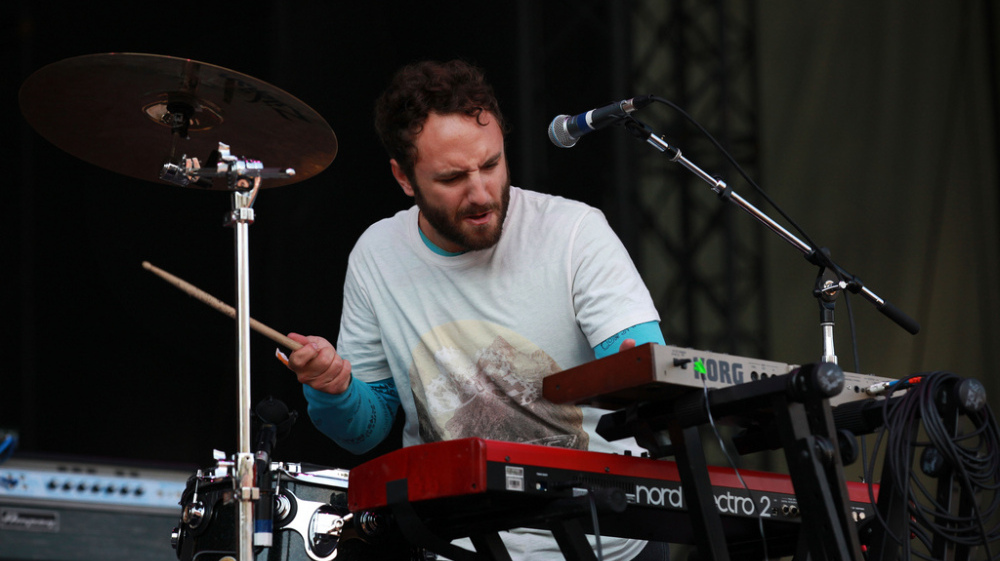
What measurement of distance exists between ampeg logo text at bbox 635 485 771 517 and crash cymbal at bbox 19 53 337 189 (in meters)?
0.92

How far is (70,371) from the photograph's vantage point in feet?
13.1

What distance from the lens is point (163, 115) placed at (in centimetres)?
192

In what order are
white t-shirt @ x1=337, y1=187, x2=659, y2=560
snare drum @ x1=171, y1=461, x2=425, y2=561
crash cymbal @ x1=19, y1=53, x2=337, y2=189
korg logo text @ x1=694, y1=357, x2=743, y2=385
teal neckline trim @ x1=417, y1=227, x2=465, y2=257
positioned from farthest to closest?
teal neckline trim @ x1=417, y1=227, x2=465, y2=257, white t-shirt @ x1=337, y1=187, x2=659, y2=560, snare drum @ x1=171, y1=461, x2=425, y2=561, crash cymbal @ x1=19, y1=53, x2=337, y2=189, korg logo text @ x1=694, y1=357, x2=743, y2=385

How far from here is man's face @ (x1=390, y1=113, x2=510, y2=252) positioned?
7.18ft

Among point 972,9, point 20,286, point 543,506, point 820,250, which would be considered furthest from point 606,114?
point 972,9

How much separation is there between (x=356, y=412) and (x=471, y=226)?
1.61 feet

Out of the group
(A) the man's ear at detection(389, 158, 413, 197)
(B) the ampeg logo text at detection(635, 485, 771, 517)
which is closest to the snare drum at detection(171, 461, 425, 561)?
(B) the ampeg logo text at detection(635, 485, 771, 517)

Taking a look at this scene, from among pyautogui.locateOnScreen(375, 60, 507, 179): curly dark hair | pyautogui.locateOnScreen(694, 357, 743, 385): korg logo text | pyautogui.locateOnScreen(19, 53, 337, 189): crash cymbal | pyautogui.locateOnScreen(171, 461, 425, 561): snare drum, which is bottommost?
pyautogui.locateOnScreen(171, 461, 425, 561): snare drum

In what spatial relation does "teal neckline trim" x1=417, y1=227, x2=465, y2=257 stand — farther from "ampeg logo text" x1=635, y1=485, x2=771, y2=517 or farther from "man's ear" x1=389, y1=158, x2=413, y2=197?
"ampeg logo text" x1=635, y1=485, x2=771, y2=517

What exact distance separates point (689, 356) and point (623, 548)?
70cm

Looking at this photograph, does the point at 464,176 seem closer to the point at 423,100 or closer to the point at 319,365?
the point at 423,100

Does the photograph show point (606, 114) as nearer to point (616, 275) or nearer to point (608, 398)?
point (616, 275)

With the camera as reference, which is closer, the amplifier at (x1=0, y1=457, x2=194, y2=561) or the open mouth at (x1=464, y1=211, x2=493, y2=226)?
the open mouth at (x1=464, y1=211, x2=493, y2=226)

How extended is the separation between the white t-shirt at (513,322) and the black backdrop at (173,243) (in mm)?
1775
